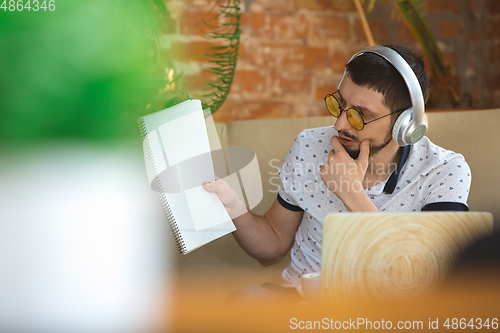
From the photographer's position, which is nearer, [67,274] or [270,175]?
[67,274]

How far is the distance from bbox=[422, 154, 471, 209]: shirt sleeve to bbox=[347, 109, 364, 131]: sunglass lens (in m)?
0.23

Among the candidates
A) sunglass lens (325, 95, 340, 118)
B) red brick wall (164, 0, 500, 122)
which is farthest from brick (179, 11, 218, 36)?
sunglass lens (325, 95, 340, 118)

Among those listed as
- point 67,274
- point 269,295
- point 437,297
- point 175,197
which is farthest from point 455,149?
point 67,274

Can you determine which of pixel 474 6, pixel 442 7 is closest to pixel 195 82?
pixel 442 7

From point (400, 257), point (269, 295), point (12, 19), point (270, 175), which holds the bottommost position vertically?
point (269, 295)

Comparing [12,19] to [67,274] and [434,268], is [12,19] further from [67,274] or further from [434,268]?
[434,268]

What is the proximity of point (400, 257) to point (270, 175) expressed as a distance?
0.92 m

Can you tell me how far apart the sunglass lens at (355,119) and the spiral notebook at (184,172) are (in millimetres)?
363

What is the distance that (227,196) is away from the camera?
90 centimetres

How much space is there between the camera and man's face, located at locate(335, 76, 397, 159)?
95 centimetres

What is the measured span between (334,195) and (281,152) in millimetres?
288

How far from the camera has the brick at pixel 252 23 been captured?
1930mm

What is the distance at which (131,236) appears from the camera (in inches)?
17.7

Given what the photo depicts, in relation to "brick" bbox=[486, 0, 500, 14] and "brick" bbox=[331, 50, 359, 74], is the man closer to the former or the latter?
"brick" bbox=[331, 50, 359, 74]
